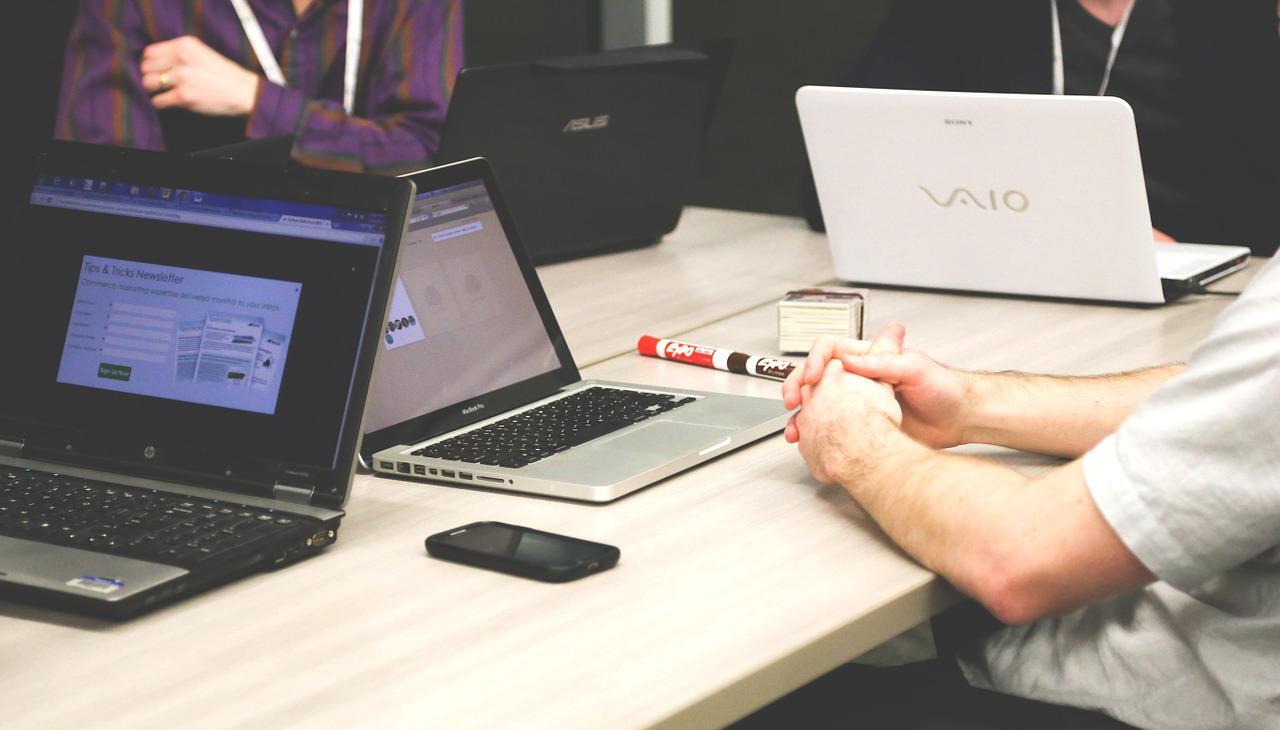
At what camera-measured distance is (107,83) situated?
100.0 inches

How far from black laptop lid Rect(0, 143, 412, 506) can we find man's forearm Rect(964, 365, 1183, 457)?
58 cm

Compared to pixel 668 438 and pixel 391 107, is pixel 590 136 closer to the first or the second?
pixel 391 107

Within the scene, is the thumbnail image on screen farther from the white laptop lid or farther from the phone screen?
the white laptop lid

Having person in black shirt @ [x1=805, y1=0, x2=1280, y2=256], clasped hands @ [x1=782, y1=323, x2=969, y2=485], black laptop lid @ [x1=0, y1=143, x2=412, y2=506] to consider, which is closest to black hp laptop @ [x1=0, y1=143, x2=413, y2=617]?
black laptop lid @ [x1=0, y1=143, x2=412, y2=506]

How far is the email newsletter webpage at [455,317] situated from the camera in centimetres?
143

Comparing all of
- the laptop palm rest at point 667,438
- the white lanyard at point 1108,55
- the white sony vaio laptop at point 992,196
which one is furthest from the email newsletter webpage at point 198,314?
the white lanyard at point 1108,55

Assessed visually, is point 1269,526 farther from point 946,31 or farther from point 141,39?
point 141,39

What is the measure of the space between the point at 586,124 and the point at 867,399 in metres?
0.94

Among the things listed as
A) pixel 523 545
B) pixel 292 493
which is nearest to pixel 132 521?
pixel 292 493

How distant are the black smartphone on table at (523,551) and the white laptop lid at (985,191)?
0.92 metres

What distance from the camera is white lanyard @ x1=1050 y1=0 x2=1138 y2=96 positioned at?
256 centimetres

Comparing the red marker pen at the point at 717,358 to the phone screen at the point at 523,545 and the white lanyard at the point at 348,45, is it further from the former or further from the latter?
A: the white lanyard at the point at 348,45

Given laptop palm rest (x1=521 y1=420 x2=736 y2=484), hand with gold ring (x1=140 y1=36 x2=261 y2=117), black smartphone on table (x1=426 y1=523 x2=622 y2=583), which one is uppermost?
hand with gold ring (x1=140 y1=36 x2=261 y2=117)

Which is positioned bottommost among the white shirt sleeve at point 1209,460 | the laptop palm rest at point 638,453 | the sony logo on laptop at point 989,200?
the laptop palm rest at point 638,453
